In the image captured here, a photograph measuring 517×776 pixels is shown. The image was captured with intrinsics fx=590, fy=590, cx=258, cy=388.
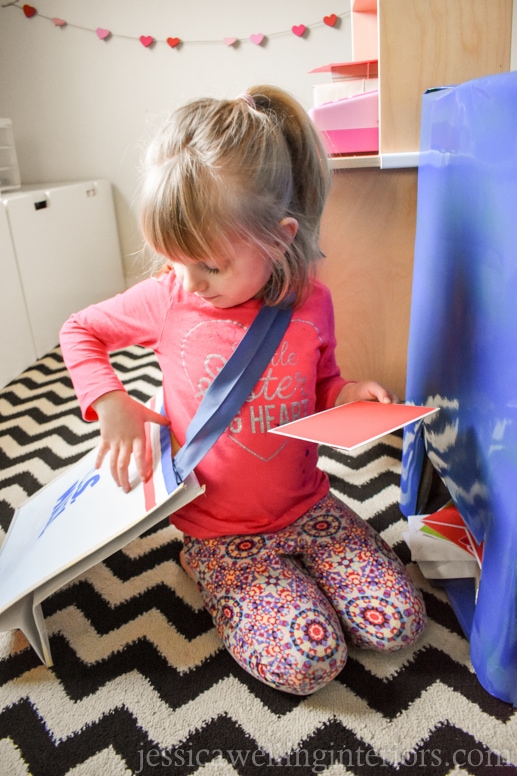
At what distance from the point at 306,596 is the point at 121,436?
0.92ft

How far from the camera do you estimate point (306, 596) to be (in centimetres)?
67

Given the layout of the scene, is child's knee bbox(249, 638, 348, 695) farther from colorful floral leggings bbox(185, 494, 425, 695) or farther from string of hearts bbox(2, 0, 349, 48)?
string of hearts bbox(2, 0, 349, 48)

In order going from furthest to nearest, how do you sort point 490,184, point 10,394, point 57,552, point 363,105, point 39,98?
point 39,98
point 10,394
point 363,105
point 57,552
point 490,184

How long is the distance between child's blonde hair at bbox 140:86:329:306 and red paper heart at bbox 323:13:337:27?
4.81 feet

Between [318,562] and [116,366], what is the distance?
1054mm

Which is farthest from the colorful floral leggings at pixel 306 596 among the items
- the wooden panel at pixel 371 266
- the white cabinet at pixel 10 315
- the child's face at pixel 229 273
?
the white cabinet at pixel 10 315

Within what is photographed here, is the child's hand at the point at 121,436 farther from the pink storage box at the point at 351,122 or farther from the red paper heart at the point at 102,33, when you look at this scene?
the red paper heart at the point at 102,33

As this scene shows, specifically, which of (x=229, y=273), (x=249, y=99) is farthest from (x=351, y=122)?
(x=229, y=273)

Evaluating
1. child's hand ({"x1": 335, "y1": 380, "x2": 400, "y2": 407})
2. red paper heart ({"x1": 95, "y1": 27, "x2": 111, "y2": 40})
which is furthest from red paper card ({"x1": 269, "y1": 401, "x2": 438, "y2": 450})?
red paper heart ({"x1": 95, "y1": 27, "x2": 111, "y2": 40})

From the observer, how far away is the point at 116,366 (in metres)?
1.64

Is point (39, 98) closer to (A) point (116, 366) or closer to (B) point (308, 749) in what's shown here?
(A) point (116, 366)

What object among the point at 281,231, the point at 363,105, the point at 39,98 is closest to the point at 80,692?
the point at 281,231

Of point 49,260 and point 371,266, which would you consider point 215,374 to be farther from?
point 49,260

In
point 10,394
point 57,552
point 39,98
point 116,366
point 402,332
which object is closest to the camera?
point 57,552
